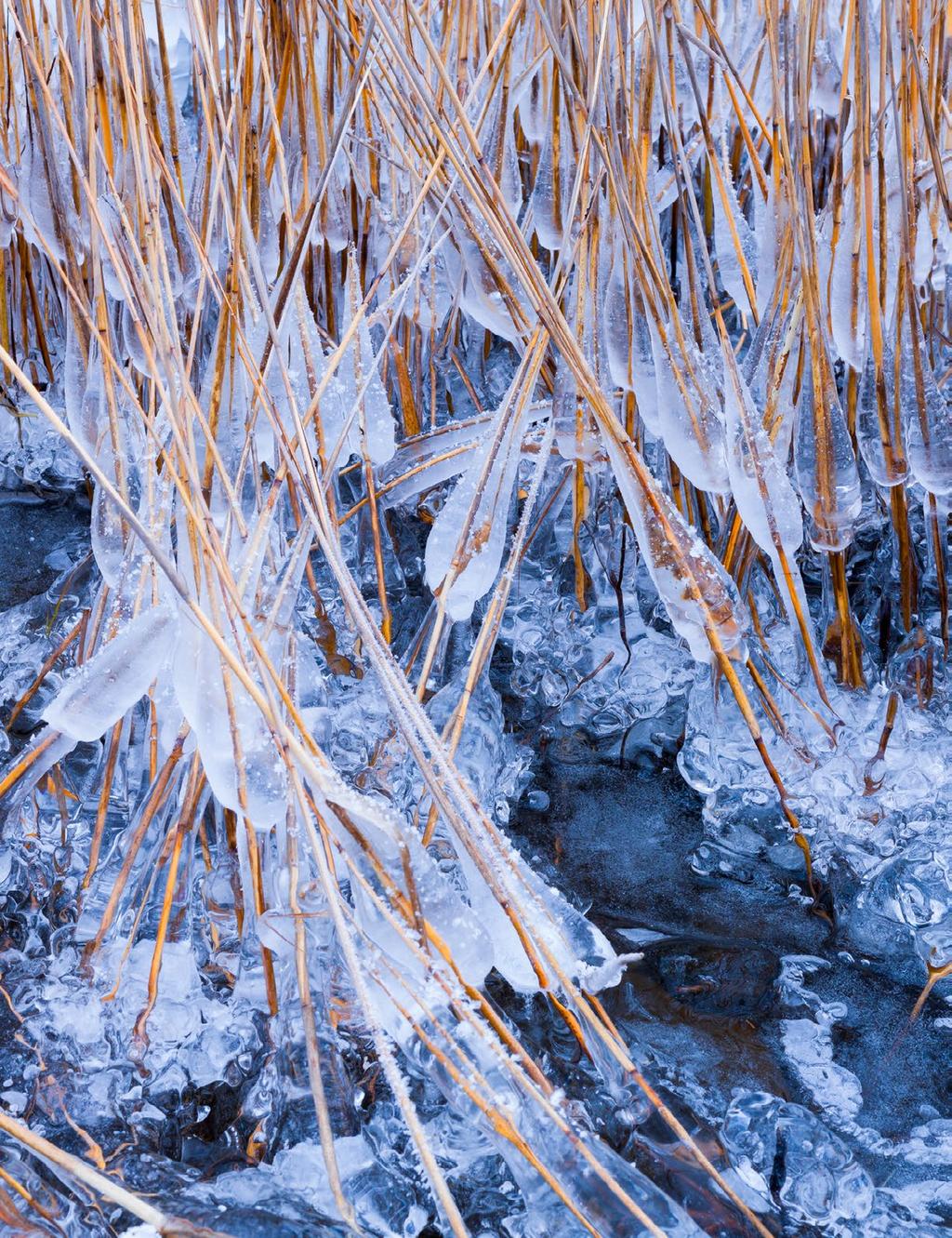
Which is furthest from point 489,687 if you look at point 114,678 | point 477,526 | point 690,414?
point 114,678

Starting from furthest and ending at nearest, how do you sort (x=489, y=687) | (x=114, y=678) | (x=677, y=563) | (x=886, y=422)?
1. (x=489, y=687)
2. (x=886, y=422)
3. (x=677, y=563)
4. (x=114, y=678)

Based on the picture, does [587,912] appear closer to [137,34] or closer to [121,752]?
[121,752]

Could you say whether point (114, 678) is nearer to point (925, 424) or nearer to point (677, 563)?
point (677, 563)

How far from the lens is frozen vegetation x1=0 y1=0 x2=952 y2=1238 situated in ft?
2.30

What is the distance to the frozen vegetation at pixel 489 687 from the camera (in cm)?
70

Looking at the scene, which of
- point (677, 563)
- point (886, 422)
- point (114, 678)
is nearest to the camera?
point (114, 678)

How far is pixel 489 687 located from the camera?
1106 millimetres

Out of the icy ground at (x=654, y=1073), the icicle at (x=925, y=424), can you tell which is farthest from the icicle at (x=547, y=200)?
the icy ground at (x=654, y=1073)

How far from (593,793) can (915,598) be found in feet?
1.30

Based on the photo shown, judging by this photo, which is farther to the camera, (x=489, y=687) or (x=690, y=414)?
(x=489, y=687)

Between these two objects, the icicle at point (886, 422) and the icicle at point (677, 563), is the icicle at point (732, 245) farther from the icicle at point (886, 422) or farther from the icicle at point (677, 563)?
the icicle at point (677, 563)

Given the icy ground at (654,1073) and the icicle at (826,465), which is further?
the icicle at (826,465)

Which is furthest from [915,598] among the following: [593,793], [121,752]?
[121,752]

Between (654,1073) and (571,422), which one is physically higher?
(571,422)
